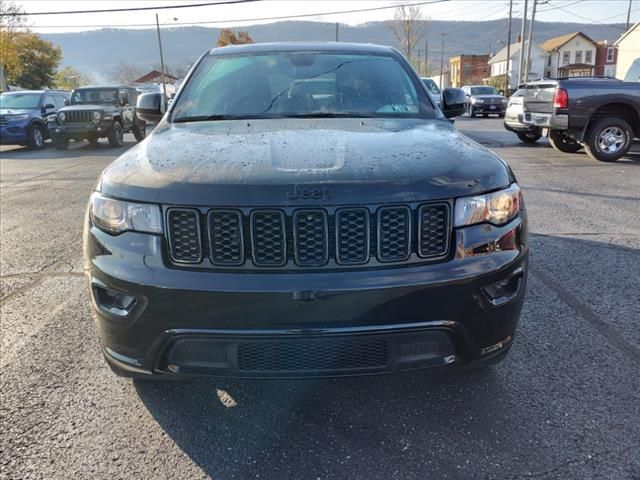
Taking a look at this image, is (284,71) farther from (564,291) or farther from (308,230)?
(564,291)

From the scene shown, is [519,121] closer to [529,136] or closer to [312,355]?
[529,136]

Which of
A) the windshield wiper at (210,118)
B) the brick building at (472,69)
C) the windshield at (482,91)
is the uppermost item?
the brick building at (472,69)

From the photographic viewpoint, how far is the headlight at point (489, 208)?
6.81ft

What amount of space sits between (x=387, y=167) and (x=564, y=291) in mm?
2367

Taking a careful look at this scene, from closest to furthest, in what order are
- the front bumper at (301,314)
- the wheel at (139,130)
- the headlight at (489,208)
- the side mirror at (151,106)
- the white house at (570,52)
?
the front bumper at (301,314)
the headlight at (489,208)
the side mirror at (151,106)
the wheel at (139,130)
the white house at (570,52)

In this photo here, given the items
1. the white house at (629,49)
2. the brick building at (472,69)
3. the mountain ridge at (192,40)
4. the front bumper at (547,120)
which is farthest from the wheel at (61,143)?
the mountain ridge at (192,40)

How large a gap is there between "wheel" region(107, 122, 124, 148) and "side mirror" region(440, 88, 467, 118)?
1302 centimetres

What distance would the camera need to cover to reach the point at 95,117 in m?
14.5

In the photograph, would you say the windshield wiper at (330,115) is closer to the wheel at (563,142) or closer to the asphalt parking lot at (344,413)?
the asphalt parking lot at (344,413)

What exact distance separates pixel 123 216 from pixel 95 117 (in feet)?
45.4

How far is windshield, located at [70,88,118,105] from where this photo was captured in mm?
15539

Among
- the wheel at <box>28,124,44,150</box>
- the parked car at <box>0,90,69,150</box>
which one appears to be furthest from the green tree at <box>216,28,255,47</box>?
the wheel at <box>28,124,44,150</box>

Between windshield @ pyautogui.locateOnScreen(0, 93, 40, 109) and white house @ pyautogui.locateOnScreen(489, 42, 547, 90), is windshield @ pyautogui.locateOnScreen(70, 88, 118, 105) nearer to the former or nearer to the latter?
windshield @ pyautogui.locateOnScreen(0, 93, 40, 109)

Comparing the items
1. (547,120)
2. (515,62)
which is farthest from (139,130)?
(515,62)
